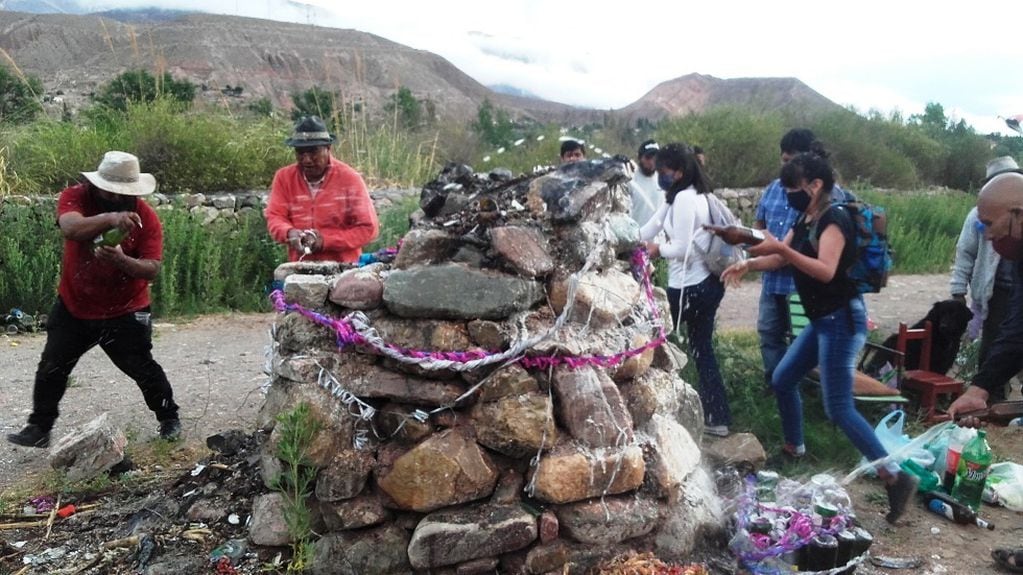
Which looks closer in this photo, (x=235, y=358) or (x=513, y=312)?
(x=513, y=312)

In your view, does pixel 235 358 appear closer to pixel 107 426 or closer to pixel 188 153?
pixel 107 426

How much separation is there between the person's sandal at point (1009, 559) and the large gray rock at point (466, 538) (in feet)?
8.07

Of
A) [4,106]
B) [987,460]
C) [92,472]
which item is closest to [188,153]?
[4,106]

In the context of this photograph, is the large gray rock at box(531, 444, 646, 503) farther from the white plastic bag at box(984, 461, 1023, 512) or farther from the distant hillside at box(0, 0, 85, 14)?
the distant hillside at box(0, 0, 85, 14)

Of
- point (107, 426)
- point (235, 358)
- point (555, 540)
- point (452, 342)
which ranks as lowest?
point (235, 358)

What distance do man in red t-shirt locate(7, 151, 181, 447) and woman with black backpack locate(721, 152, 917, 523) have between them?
133 inches

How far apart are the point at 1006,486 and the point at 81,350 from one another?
221 inches

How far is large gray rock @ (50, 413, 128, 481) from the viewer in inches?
162

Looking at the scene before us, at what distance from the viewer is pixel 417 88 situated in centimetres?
4150

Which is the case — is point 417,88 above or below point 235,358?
above

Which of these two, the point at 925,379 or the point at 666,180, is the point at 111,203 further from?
the point at 925,379

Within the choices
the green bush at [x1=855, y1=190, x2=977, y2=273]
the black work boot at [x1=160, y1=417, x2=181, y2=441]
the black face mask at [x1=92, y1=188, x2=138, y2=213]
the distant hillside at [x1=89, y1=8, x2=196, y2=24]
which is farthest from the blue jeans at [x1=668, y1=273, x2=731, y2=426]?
the distant hillside at [x1=89, y1=8, x2=196, y2=24]

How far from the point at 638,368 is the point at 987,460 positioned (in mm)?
2358

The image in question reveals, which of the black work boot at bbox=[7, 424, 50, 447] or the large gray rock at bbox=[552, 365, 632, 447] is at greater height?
the large gray rock at bbox=[552, 365, 632, 447]
